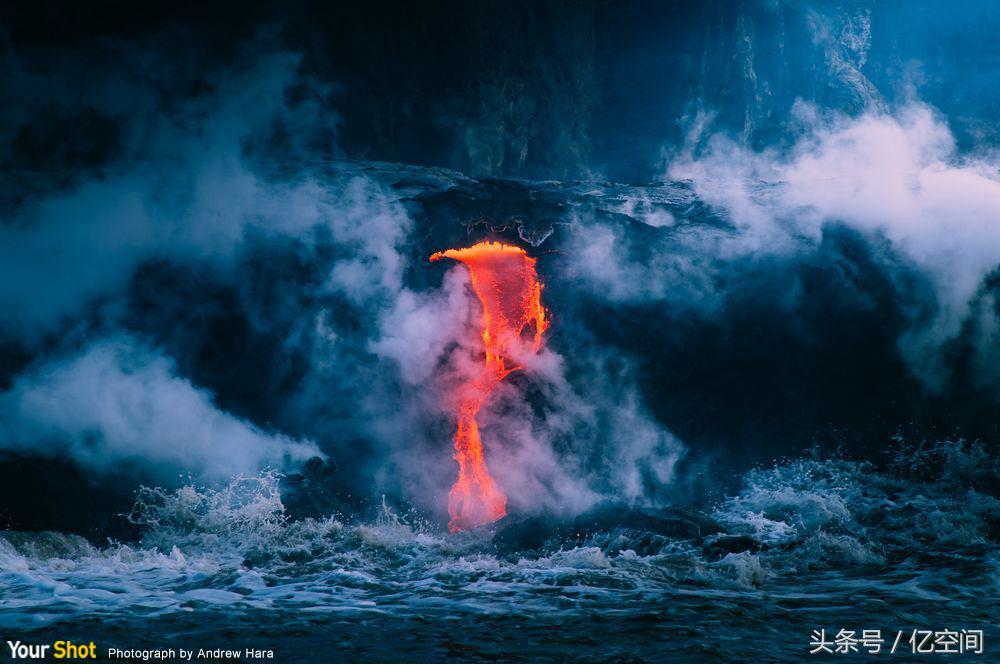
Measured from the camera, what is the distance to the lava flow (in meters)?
14.1

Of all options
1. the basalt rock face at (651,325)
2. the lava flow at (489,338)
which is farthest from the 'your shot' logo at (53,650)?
the lava flow at (489,338)

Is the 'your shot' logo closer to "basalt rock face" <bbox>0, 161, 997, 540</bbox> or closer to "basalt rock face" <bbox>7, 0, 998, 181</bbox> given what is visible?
"basalt rock face" <bbox>0, 161, 997, 540</bbox>

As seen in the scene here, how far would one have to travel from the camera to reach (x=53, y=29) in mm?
14781

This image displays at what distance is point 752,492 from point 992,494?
3.70 m

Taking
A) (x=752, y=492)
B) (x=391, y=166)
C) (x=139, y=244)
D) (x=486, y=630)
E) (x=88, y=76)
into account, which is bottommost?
(x=486, y=630)

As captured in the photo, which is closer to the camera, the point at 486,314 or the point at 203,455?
the point at 203,455

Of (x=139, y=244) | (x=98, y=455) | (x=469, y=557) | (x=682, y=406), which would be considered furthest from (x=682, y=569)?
(x=139, y=244)

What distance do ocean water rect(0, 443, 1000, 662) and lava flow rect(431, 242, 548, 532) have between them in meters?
0.99

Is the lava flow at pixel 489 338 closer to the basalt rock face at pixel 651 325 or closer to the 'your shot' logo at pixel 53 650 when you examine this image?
the basalt rock face at pixel 651 325

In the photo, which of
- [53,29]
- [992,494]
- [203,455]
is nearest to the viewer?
[992,494]

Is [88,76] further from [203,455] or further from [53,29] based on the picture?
[203,455]

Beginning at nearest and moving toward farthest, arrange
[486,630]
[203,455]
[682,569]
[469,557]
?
[486,630] → [682,569] → [469,557] → [203,455]

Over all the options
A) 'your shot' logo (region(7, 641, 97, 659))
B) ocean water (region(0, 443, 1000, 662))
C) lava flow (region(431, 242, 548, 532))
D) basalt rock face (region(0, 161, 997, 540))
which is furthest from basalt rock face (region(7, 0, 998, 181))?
'your shot' logo (region(7, 641, 97, 659))

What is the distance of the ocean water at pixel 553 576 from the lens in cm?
694
